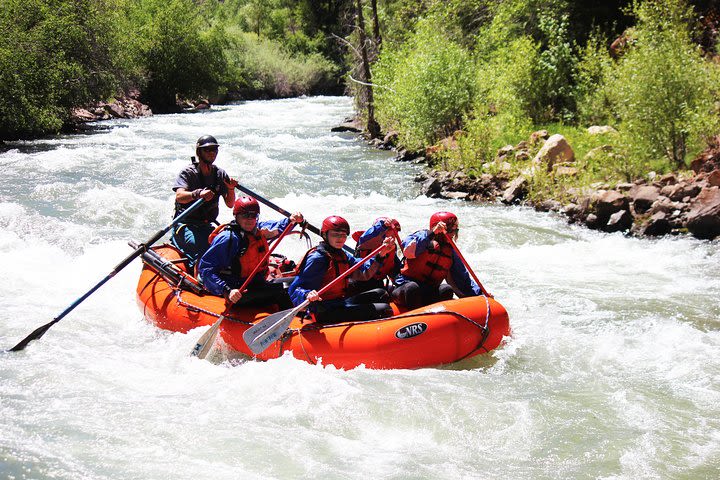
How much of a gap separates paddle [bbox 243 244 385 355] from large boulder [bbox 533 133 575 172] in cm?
758

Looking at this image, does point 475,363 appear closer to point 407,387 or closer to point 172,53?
point 407,387

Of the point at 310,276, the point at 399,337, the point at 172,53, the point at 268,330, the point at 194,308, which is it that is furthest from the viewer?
the point at 172,53

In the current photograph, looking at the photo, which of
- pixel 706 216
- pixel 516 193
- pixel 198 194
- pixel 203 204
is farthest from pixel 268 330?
pixel 516 193

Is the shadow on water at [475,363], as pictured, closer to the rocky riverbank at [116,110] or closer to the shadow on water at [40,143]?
the shadow on water at [40,143]

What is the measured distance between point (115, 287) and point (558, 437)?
17.9 feet

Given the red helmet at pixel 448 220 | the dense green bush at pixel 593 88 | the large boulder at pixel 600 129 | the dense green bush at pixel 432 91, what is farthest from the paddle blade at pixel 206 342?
the dense green bush at pixel 432 91

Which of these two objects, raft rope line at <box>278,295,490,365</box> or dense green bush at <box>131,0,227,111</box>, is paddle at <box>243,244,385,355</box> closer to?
raft rope line at <box>278,295,490,365</box>

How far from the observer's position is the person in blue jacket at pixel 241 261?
5641 millimetres

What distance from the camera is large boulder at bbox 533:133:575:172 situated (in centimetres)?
1210

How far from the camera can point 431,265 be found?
5613 mm

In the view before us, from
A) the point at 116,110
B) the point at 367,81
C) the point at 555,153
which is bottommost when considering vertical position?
the point at 116,110

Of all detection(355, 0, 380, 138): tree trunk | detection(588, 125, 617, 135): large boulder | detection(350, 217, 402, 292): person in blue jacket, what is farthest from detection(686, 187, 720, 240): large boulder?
detection(355, 0, 380, 138): tree trunk

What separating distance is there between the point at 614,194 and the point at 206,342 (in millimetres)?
Result: 6902

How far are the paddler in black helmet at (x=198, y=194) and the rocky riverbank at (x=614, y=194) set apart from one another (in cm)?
573
